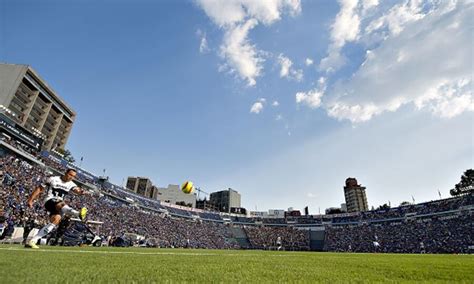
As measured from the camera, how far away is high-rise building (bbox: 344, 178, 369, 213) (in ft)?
553

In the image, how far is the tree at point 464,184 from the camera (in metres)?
71.2

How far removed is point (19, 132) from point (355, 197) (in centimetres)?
17654

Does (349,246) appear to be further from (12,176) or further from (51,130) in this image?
(51,130)

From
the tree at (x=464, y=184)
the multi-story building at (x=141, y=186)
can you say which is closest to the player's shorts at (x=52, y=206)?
the tree at (x=464, y=184)

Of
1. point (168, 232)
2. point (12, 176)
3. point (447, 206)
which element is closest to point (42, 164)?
point (12, 176)

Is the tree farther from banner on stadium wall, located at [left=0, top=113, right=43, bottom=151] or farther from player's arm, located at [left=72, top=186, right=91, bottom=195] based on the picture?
banner on stadium wall, located at [left=0, top=113, right=43, bottom=151]

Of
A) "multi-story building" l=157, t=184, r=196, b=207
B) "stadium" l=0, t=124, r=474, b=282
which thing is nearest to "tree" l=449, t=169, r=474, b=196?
"stadium" l=0, t=124, r=474, b=282

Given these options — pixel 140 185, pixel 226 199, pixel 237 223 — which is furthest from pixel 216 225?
pixel 140 185

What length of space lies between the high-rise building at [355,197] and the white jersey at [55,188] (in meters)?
182

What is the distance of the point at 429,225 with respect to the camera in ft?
186

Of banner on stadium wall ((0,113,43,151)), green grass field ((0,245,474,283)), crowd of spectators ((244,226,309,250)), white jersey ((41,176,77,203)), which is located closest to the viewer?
green grass field ((0,245,474,283))

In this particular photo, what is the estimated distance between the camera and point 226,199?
141 m

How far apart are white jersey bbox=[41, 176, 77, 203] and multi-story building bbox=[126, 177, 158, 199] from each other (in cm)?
13994

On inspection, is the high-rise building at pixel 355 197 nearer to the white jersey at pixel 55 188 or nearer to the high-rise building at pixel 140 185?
the high-rise building at pixel 140 185
